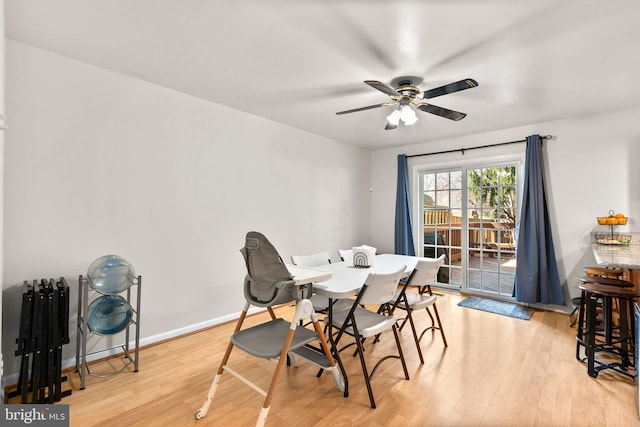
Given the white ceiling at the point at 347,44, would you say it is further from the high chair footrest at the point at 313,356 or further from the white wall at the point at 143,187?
the high chair footrest at the point at 313,356

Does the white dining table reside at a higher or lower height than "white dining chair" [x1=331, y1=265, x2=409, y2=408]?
higher

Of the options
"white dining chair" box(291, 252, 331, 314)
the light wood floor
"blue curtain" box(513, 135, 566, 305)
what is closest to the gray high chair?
the light wood floor

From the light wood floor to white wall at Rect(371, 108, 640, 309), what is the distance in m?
1.48

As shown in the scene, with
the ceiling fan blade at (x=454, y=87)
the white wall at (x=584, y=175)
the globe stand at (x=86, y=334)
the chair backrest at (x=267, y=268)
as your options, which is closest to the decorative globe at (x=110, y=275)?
the globe stand at (x=86, y=334)

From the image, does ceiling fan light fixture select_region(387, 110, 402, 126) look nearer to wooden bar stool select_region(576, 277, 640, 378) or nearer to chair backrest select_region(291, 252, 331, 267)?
chair backrest select_region(291, 252, 331, 267)

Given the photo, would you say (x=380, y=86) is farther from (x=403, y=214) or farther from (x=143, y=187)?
(x=403, y=214)

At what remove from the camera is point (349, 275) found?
8.53 ft

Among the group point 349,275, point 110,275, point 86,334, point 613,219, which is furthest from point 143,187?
point 613,219

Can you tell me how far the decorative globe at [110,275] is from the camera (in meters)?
2.33

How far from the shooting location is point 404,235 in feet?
17.5

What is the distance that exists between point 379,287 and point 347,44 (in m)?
1.77

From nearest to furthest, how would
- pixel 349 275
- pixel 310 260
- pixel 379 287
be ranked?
pixel 379 287
pixel 349 275
pixel 310 260

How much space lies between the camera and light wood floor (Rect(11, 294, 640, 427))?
6.37 ft

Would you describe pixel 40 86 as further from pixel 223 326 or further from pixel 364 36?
pixel 223 326
